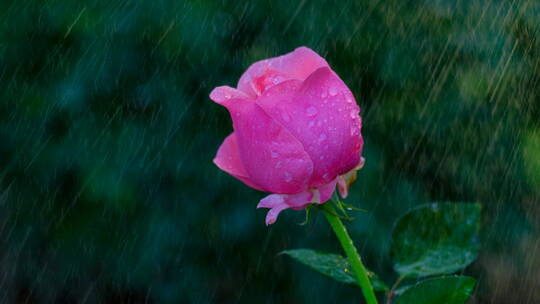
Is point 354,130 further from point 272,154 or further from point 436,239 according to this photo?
point 436,239

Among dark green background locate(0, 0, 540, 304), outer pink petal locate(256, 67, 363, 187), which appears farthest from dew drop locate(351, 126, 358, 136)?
dark green background locate(0, 0, 540, 304)

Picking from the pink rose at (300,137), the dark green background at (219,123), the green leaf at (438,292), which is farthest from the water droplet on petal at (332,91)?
the dark green background at (219,123)

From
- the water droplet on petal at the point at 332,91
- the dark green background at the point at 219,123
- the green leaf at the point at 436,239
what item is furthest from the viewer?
the dark green background at the point at 219,123

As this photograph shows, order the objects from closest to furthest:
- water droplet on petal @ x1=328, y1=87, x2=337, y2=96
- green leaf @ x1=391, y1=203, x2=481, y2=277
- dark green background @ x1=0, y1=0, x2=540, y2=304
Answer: water droplet on petal @ x1=328, y1=87, x2=337, y2=96 → green leaf @ x1=391, y1=203, x2=481, y2=277 → dark green background @ x1=0, y1=0, x2=540, y2=304

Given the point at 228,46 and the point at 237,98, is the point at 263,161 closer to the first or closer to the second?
the point at 237,98

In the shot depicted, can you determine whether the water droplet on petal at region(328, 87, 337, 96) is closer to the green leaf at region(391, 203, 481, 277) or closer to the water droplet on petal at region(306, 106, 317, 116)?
the water droplet on petal at region(306, 106, 317, 116)

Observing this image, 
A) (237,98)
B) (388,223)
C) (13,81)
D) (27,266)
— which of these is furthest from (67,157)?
(237,98)

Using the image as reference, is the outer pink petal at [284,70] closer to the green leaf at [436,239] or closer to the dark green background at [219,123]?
the green leaf at [436,239]
